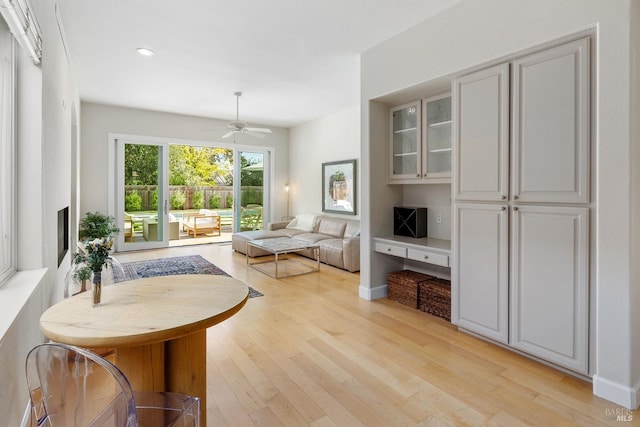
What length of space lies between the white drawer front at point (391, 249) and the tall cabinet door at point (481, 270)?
634mm

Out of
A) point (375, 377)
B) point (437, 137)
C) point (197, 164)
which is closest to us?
point (375, 377)

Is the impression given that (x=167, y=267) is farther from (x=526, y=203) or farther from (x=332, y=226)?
(x=526, y=203)

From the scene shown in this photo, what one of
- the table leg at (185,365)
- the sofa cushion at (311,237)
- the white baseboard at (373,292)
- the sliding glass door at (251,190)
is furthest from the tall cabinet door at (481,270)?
the sliding glass door at (251,190)

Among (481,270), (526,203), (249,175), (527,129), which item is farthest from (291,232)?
(527,129)

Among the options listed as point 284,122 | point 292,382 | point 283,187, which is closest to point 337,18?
point 292,382

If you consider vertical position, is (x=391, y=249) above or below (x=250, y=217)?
below

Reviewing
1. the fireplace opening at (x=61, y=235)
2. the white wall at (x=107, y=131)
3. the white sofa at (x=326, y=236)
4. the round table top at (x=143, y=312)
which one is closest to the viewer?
the round table top at (x=143, y=312)

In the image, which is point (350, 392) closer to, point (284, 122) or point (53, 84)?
point (53, 84)

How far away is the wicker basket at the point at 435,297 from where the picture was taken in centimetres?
317

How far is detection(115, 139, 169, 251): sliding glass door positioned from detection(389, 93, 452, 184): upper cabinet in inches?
197

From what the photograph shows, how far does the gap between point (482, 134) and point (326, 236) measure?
12.5 feet

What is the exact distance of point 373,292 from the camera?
148 inches

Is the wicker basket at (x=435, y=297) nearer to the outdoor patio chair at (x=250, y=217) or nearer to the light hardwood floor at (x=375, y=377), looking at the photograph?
the light hardwood floor at (x=375, y=377)

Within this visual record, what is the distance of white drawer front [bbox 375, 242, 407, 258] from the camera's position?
3.47 meters
